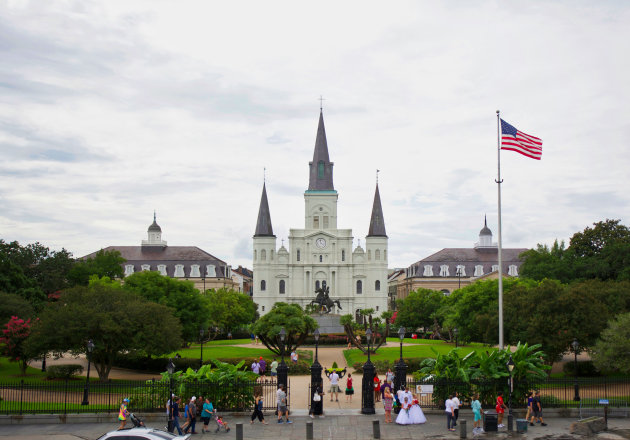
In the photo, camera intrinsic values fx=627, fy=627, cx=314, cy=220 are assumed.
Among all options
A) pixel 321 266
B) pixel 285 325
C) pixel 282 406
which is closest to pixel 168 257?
pixel 321 266

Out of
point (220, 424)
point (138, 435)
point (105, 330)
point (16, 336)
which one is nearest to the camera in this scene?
point (138, 435)

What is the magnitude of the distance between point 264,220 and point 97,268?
36555mm

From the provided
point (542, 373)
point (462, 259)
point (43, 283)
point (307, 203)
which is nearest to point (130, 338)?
point (542, 373)

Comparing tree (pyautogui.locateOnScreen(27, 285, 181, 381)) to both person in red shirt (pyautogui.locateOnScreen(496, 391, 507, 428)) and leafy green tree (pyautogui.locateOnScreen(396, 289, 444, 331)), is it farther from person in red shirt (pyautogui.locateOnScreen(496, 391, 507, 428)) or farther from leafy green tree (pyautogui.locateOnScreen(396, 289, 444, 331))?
leafy green tree (pyautogui.locateOnScreen(396, 289, 444, 331))

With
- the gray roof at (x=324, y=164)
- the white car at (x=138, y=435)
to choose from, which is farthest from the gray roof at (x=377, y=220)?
the white car at (x=138, y=435)

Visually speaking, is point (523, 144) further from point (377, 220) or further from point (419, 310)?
point (377, 220)

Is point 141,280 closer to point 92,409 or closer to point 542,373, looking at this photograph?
point 92,409

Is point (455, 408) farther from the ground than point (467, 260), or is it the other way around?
point (467, 260)

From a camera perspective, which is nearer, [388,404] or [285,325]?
[388,404]

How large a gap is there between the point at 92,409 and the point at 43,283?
40.3 meters

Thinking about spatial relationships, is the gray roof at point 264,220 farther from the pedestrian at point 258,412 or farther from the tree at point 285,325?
the pedestrian at point 258,412

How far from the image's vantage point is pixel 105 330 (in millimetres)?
31906

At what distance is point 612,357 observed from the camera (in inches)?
1097

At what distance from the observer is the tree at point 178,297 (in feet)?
167
